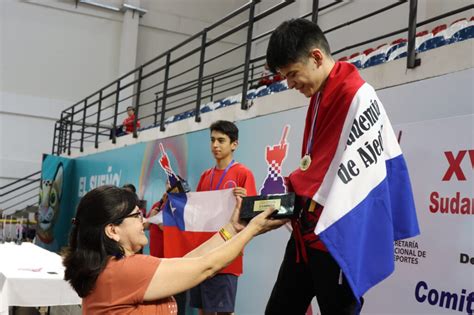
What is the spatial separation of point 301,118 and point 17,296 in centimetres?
195

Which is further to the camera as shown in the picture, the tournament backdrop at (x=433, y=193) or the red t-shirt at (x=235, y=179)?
the red t-shirt at (x=235, y=179)

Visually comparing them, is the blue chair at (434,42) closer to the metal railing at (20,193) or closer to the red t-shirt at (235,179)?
the red t-shirt at (235,179)

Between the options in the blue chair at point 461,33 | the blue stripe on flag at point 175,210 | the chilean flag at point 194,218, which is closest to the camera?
the blue chair at point 461,33

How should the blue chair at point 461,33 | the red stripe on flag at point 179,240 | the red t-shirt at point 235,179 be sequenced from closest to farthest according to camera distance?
the blue chair at point 461,33 → the red t-shirt at point 235,179 → the red stripe on flag at point 179,240

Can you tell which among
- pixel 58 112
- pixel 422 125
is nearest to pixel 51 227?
pixel 58 112

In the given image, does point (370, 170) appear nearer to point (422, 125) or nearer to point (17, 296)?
point (422, 125)

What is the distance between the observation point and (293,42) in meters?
1.39

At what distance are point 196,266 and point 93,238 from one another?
32cm

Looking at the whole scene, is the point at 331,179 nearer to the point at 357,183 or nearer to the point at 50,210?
the point at 357,183

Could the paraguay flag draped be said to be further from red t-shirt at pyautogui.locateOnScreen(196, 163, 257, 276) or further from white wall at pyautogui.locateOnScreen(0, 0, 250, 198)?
white wall at pyautogui.locateOnScreen(0, 0, 250, 198)

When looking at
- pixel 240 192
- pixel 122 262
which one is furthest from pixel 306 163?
pixel 240 192

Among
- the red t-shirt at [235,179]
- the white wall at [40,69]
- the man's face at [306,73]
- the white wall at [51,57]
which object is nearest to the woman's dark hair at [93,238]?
the man's face at [306,73]

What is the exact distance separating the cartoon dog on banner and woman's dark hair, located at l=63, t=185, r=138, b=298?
6955mm

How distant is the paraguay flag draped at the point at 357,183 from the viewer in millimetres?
1242
